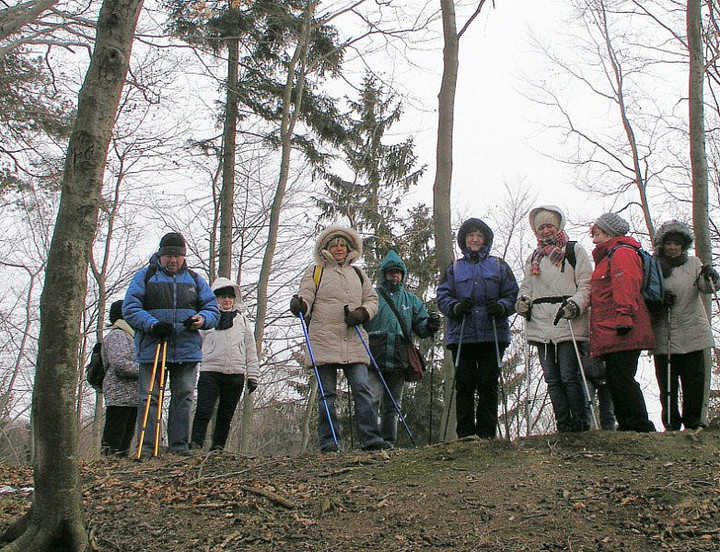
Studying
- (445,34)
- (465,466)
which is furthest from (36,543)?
(445,34)

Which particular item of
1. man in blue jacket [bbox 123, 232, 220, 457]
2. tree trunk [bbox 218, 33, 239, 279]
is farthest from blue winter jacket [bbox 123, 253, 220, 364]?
tree trunk [bbox 218, 33, 239, 279]

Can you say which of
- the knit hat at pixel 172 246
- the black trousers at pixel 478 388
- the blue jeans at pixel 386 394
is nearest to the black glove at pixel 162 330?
the knit hat at pixel 172 246

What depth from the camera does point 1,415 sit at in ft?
68.4

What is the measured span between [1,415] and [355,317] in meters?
18.3

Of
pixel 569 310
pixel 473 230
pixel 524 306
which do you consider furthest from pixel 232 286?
pixel 569 310

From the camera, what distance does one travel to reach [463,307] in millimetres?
5945

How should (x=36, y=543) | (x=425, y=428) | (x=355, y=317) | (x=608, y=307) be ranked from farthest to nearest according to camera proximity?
(x=425, y=428), (x=355, y=317), (x=608, y=307), (x=36, y=543)

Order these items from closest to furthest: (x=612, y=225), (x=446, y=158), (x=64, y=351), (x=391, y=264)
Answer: (x=64, y=351)
(x=612, y=225)
(x=391, y=264)
(x=446, y=158)

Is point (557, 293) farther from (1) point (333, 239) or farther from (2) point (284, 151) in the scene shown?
(2) point (284, 151)

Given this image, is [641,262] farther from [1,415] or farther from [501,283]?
[1,415]

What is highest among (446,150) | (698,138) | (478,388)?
(698,138)

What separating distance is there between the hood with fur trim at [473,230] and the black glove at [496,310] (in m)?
0.64

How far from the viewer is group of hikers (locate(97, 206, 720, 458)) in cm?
570

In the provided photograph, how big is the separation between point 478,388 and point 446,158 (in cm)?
362
